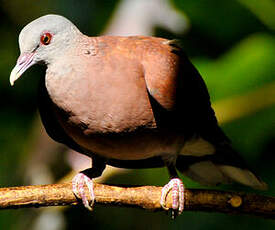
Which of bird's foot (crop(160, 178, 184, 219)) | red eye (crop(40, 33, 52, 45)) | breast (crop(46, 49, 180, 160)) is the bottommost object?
bird's foot (crop(160, 178, 184, 219))

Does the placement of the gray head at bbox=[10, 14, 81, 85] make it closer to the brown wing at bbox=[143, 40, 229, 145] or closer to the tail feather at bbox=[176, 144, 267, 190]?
the brown wing at bbox=[143, 40, 229, 145]

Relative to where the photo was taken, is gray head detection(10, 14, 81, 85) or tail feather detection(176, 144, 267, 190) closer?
gray head detection(10, 14, 81, 85)

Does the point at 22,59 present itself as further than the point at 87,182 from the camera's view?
No

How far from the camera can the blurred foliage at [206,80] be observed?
4352 millimetres

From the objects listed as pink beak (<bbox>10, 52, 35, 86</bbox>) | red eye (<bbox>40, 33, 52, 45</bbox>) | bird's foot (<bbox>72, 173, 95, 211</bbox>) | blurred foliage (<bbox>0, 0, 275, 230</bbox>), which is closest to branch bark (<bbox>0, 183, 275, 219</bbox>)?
bird's foot (<bbox>72, 173, 95, 211</bbox>)

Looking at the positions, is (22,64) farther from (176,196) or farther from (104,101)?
(176,196)

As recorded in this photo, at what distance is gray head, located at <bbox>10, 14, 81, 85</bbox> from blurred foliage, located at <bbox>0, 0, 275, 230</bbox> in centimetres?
124

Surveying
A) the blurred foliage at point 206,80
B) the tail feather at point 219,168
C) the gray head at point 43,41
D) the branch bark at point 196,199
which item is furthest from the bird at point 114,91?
the blurred foliage at point 206,80

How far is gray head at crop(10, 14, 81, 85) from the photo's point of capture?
3.33 metres

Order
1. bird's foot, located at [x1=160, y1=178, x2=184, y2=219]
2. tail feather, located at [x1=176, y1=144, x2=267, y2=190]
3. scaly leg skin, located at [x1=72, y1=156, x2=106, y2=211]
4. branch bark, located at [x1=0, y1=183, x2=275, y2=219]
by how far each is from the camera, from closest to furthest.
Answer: branch bark, located at [x1=0, y1=183, x2=275, y2=219] → scaly leg skin, located at [x1=72, y1=156, x2=106, y2=211] → bird's foot, located at [x1=160, y1=178, x2=184, y2=219] → tail feather, located at [x1=176, y1=144, x2=267, y2=190]

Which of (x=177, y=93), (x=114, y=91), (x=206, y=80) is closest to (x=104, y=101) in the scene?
(x=114, y=91)

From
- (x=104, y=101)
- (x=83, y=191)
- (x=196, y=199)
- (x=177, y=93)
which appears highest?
(x=177, y=93)

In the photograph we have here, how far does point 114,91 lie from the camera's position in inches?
131

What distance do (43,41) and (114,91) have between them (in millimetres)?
486
